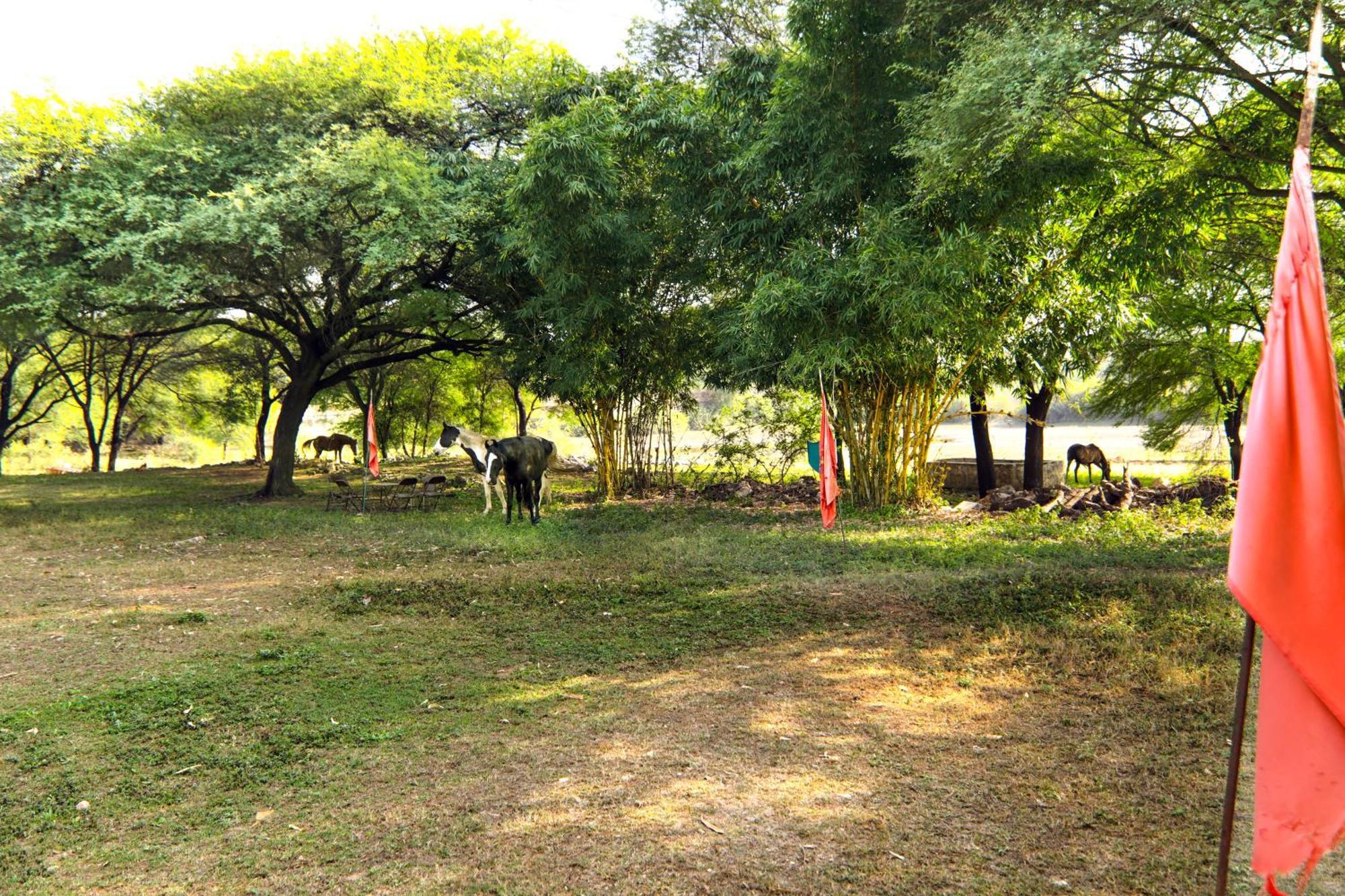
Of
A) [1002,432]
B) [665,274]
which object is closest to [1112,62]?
[665,274]

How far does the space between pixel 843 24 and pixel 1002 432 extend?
2665 centimetres

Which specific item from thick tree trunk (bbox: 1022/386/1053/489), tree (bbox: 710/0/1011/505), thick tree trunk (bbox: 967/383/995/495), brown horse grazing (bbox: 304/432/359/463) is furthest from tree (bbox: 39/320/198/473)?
thick tree trunk (bbox: 1022/386/1053/489)

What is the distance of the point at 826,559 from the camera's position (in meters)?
8.94

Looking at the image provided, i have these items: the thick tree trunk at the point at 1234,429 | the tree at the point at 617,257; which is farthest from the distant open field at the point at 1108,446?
the tree at the point at 617,257

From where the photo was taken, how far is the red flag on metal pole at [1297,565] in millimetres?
1914

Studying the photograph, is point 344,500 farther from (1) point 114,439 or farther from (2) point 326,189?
(1) point 114,439

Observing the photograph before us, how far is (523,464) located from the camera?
11.9m

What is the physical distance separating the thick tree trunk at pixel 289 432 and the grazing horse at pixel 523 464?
5.41 m

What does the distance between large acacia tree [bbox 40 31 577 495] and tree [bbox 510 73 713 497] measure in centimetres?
125

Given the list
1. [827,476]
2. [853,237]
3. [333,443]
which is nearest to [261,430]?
[333,443]

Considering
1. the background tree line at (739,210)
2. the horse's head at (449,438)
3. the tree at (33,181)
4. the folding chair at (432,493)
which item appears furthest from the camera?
the folding chair at (432,493)

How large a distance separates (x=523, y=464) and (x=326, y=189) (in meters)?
4.50

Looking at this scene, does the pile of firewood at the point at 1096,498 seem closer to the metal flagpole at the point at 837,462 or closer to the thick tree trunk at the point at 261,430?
the metal flagpole at the point at 837,462

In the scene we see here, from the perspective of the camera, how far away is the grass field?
3109 millimetres
